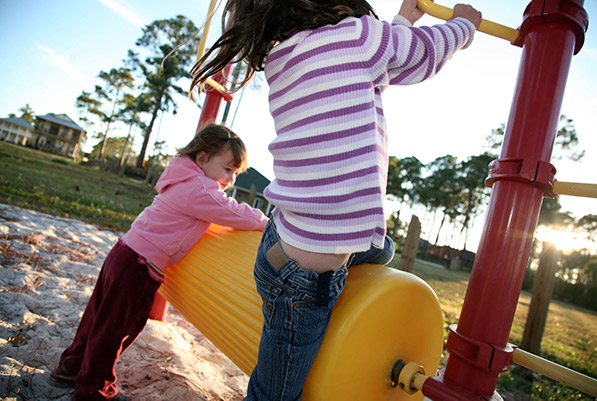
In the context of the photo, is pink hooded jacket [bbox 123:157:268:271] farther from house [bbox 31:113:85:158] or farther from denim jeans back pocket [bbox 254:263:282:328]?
house [bbox 31:113:85:158]

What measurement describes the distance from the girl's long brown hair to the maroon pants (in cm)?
121

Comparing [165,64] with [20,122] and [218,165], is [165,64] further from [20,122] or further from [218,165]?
[20,122]

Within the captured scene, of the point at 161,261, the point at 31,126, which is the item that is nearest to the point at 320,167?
the point at 161,261

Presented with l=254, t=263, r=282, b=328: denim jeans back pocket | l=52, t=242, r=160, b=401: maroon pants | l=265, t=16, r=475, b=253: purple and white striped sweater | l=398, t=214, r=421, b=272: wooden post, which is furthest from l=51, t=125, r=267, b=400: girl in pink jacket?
l=398, t=214, r=421, b=272: wooden post

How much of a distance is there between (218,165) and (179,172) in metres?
0.23

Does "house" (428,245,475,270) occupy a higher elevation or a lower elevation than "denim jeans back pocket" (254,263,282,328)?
higher

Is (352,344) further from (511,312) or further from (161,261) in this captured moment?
(161,261)

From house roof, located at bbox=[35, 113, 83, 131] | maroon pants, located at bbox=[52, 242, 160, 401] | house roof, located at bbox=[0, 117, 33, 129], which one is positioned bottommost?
maroon pants, located at bbox=[52, 242, 160, 401]

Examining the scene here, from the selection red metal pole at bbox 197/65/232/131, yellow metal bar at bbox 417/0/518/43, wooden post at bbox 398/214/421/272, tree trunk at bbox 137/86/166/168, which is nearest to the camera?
yellow metal bar at bbox 417/0/518/43

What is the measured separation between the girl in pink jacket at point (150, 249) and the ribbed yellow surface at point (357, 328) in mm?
360

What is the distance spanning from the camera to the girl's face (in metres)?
2.18

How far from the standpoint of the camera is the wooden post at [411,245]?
4754mm

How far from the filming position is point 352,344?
1.15 meters

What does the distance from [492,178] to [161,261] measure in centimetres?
166
